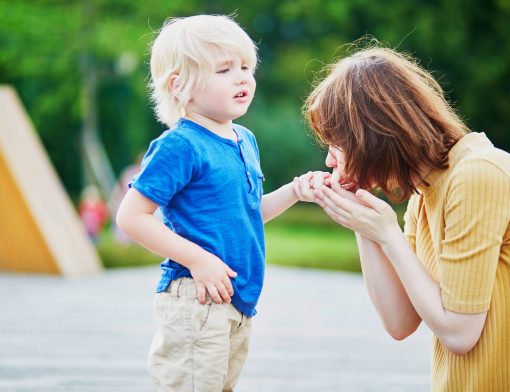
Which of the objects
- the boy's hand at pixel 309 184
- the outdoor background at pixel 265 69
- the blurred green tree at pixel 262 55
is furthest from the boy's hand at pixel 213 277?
the blurred green tree at pixel 262 55

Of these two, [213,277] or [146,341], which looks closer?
[213,277]

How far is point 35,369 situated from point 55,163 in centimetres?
2271

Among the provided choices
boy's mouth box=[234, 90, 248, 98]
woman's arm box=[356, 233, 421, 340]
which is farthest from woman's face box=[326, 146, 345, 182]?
boy's mouth box=[234, 90, 248, 98]

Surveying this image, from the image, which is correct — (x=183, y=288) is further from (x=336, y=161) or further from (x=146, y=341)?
(x=146, y=341)

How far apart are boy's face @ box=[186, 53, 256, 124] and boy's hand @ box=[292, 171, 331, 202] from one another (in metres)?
0.31

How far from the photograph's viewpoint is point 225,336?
2990 mm

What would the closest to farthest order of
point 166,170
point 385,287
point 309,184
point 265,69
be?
point 166,170 < point 385,287 < point 309,184 < point 265,69

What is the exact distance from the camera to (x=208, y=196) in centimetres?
296

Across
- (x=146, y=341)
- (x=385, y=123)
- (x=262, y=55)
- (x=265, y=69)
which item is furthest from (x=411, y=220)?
(x=262, y=55)

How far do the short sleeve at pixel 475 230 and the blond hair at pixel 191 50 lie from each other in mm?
748

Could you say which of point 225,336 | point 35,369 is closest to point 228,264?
Result: point 225,336

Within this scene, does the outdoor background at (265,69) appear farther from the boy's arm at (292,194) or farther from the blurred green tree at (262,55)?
the boy's arm at (292,194)

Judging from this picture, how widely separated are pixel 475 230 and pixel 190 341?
876 millimetres

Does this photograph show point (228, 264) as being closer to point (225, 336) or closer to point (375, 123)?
point (225, 336)
